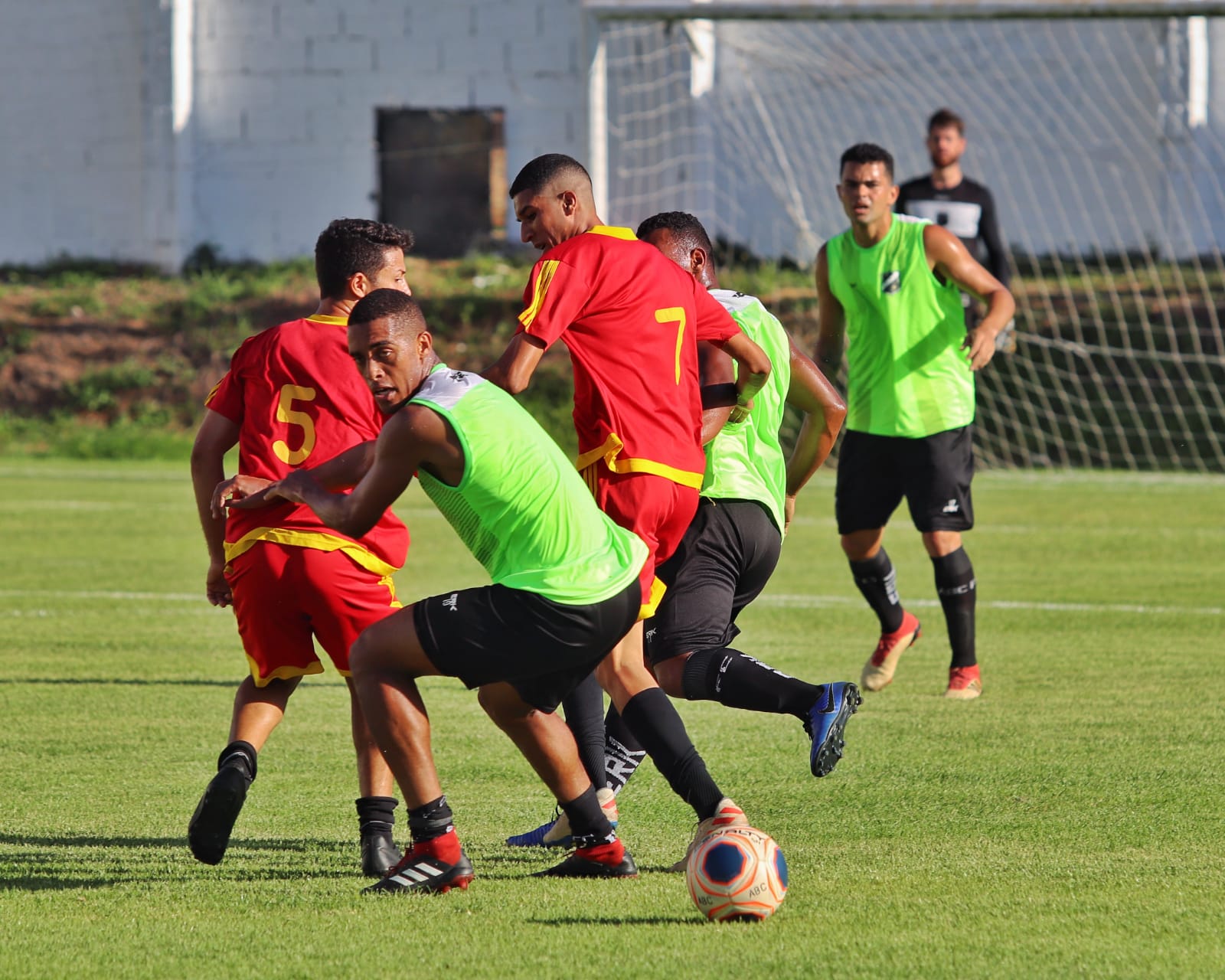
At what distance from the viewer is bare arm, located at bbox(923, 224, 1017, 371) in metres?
6.92

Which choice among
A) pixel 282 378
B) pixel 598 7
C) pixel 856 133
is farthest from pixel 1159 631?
pixel 856 133

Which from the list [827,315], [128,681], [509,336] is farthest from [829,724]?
[509,336]

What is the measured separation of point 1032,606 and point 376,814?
5.71 m

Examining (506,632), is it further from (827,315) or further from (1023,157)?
(1023,157)

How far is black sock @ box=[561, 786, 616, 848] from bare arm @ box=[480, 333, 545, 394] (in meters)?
1.01

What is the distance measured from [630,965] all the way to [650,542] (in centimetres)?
138

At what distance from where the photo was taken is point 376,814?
4371 millimetres

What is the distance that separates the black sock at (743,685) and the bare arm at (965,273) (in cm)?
265

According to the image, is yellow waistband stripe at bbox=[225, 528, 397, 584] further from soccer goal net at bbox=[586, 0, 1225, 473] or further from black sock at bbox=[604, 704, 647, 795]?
soccer goal net at bbox=[586, 0, 1225, 473]

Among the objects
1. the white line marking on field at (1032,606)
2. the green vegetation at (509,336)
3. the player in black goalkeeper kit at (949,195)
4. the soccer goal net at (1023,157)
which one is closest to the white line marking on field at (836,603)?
the white line marking on field at (1032,606)

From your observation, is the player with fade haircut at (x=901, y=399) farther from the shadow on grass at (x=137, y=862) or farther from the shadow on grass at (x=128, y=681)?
the shadow on grass at (x=137, y=862)

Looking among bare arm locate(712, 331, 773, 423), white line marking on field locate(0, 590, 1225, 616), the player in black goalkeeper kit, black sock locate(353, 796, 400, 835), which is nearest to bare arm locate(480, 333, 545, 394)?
bare arm locate(712, 331, 773, 423)

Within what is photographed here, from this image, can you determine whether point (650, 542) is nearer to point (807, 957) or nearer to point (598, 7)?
point (807, 957)

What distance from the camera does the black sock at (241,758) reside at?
4277mm
